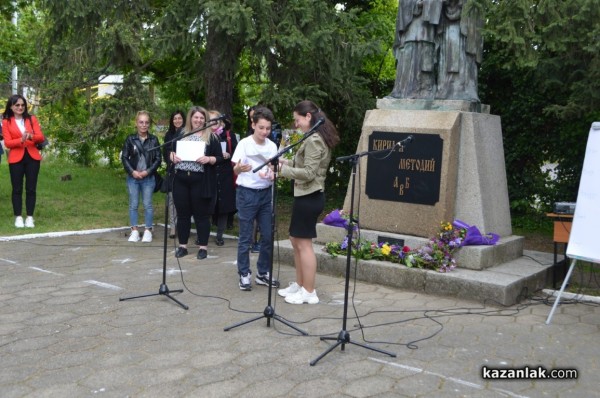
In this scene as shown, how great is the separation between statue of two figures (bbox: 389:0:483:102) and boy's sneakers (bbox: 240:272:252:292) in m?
2.84

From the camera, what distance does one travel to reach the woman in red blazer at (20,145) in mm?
9039

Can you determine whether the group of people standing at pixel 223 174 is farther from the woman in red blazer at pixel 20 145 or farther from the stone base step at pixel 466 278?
the stone base step at pixel 466 278

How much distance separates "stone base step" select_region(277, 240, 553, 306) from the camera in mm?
6016

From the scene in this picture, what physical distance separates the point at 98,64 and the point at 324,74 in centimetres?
342

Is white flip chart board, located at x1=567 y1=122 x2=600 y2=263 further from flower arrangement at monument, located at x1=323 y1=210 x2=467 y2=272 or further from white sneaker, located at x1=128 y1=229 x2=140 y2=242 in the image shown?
white sneaker, located at x1=128 y1=229 x2=140 y2=242

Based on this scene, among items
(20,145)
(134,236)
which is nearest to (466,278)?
(134,236)

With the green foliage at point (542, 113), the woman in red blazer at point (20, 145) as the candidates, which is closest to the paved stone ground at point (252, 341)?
the woman in red blazer at point (20, 145)

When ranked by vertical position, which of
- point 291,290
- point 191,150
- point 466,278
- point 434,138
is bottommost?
point 291,290

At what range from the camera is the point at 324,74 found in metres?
9.79

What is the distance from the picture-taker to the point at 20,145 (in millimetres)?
9117

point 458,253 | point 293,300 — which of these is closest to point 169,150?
point 293,300

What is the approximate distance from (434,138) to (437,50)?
3.82 feet

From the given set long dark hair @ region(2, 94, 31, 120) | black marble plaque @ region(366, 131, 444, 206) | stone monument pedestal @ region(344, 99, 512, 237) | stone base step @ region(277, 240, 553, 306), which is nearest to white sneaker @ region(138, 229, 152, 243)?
long dark hair @ region(2, 94, 31, 120)

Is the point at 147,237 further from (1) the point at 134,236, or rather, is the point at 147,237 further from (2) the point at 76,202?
(2) the point at 76,202
